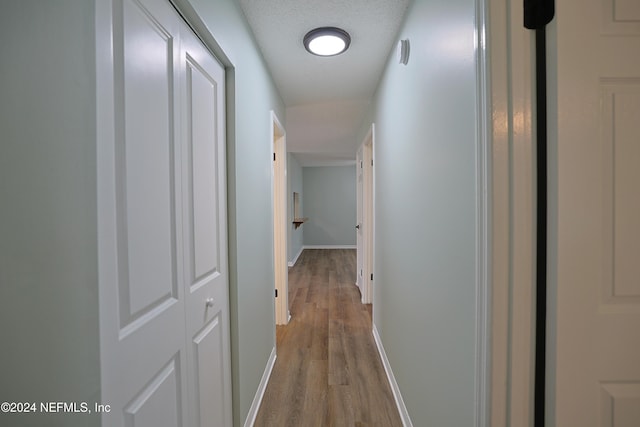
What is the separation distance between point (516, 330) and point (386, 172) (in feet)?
5.11

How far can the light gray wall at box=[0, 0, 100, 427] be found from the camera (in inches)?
22.8

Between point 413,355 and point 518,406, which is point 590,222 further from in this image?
point 413,355

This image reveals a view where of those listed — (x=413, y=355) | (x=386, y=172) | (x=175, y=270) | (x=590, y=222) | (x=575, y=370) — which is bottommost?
(x=413, y=355)

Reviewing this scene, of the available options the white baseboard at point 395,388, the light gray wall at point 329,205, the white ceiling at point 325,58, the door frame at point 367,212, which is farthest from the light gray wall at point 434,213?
the light gray wall at point 329,205

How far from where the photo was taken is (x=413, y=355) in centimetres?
148

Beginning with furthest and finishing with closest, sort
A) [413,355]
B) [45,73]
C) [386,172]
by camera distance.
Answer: [386,172] < [413,355] < [45,73]

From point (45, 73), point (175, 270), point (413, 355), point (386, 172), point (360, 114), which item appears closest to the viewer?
point (45, 73)

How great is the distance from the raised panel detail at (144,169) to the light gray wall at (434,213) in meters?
0.95

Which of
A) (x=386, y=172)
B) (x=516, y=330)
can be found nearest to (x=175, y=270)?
(x=516, y=330)

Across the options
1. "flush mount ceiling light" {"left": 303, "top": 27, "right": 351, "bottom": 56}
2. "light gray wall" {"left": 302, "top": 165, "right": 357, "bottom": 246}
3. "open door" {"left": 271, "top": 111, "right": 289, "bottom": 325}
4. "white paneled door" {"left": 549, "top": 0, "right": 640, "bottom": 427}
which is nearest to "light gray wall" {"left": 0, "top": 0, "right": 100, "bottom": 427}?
"white paneled door" {"left": 549, "top": 0, "right": 640, "bottom": 427}

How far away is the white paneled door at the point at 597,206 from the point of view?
72cm

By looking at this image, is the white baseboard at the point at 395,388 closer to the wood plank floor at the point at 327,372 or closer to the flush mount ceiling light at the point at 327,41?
the wood plank floor at the point at 327,372

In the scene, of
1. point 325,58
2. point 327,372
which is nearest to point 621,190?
point 325,58

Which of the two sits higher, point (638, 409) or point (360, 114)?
point (360, 114)
